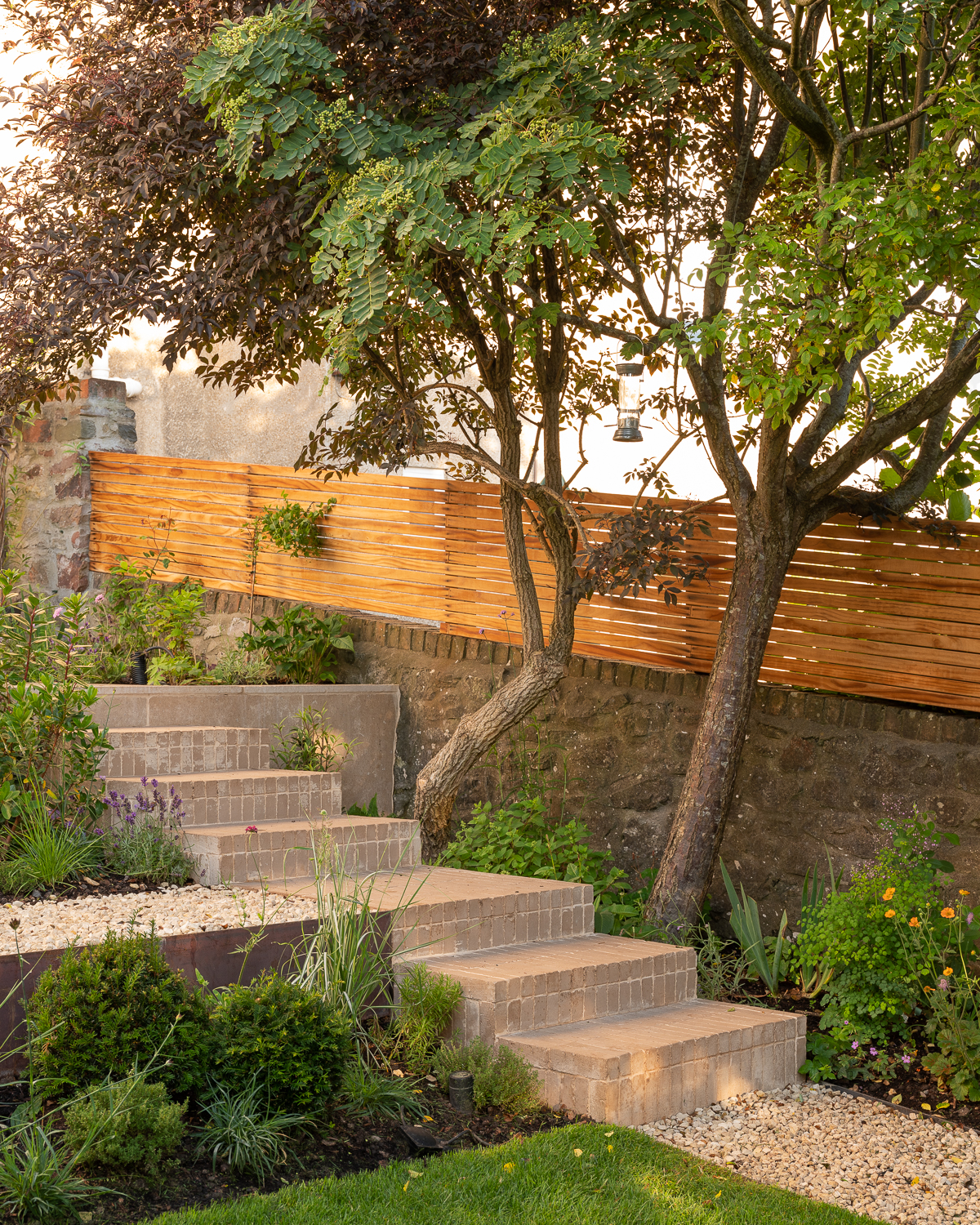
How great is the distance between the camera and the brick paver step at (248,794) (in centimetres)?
545

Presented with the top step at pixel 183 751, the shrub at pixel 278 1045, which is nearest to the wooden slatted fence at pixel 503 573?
Result: the top step at pixel 183 751

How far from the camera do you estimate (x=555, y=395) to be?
20.7 ft

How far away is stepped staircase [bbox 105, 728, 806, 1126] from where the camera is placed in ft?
13.5

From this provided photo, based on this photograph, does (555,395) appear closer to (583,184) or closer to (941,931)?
(583,184)

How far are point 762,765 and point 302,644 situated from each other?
330cm

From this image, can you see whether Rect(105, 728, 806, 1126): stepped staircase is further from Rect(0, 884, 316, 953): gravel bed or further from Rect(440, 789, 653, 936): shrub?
Rect(440, 789, 653, 936): shrub

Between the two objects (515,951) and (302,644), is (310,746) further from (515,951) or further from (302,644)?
(515,951)

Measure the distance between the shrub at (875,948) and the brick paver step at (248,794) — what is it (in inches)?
88.2

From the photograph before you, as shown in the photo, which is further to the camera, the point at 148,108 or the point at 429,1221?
the point at 148,108

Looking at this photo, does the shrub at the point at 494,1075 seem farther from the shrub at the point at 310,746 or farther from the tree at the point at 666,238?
the shrub at the point at 310,746

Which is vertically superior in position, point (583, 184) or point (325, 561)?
point (583, 184)

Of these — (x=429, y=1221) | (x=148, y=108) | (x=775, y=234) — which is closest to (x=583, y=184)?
(x=775, y=234)

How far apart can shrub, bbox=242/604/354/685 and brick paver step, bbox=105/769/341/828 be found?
5.73 feet

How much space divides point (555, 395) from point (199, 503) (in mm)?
3931
